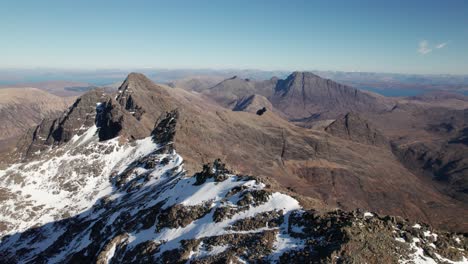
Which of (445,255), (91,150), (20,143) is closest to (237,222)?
(445,255)

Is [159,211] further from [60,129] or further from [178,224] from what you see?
[60,129]

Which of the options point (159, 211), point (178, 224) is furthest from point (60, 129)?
point (178, 224)

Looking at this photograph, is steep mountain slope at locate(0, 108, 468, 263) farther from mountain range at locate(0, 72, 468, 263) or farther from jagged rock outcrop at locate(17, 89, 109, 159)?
jagged rock outcrop at locate(17, 89, 109, 159)

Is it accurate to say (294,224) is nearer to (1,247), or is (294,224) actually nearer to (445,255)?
(445,255)

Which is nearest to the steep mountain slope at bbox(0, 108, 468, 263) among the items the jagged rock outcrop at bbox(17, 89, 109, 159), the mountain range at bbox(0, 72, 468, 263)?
the mountain range at bbox(0, 72, 468, 263)

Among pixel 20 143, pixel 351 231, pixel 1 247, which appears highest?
pixel 351 231

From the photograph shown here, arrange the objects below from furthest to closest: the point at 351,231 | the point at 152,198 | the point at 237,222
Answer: the point at 152,198 → the point at 237,222 → the point at 351,231

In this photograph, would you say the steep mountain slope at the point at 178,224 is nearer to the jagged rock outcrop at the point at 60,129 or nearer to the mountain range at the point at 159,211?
the mountain range at the point at 159,211

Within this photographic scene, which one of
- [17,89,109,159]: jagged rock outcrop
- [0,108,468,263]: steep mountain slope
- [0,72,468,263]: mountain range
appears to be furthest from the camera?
[17,89,109,159]: jagged rock outcrop
